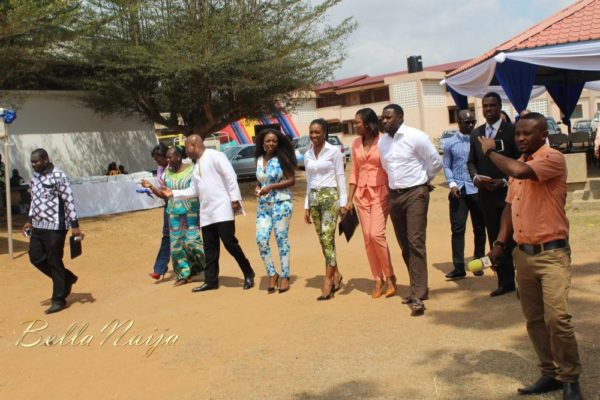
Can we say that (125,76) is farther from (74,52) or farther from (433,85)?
(433,85)

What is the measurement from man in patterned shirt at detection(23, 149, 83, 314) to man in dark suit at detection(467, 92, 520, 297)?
430 cm

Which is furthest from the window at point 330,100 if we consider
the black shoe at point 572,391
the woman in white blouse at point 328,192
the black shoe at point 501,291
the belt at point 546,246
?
the black shoe at point 572,391

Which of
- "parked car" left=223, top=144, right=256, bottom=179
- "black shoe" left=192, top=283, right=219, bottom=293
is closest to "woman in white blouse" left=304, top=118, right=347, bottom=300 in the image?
"black shoe" left=192, top=283, right=219, bottom=293

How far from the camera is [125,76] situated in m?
17.7

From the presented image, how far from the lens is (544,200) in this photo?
3805mm

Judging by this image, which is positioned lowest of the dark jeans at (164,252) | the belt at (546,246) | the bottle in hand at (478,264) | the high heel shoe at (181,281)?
the high heel shoe at (181,281)

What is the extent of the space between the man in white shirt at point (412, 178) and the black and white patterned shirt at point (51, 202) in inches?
140

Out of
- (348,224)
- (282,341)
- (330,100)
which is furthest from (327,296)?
(330,100)

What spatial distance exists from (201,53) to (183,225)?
34.8 feet

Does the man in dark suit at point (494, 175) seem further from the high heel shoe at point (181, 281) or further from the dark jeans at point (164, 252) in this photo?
the dark jeans at point (164, 252)

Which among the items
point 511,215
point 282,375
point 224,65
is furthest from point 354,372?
point 224,65

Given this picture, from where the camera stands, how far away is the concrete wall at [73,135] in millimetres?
18500

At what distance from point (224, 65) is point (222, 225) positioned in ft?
35.8

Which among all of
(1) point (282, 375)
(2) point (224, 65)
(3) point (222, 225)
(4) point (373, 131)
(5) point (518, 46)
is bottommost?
(1) point (282, 375)
